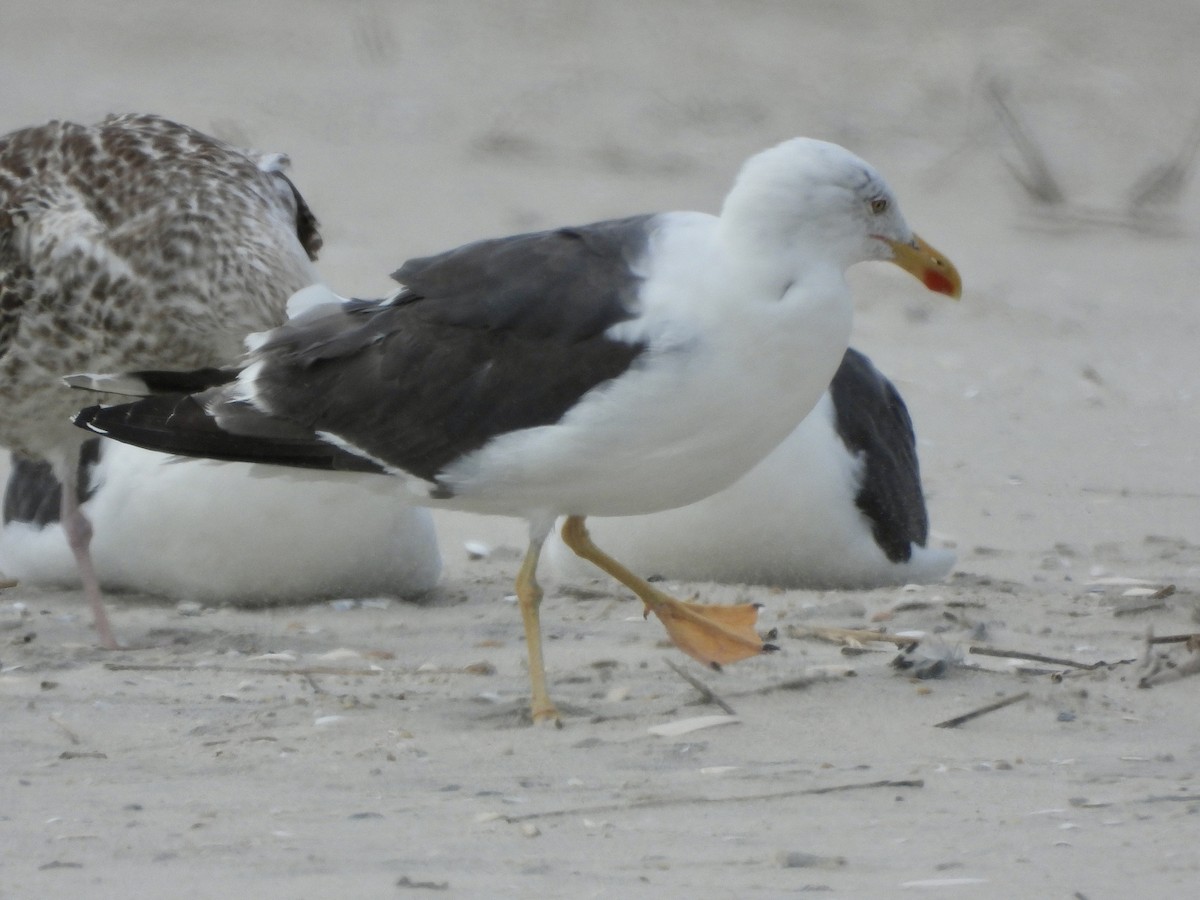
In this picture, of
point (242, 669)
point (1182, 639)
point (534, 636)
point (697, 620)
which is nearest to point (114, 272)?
point (242, 669)

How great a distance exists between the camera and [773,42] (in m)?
16.0

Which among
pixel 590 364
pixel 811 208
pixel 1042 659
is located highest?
pixel 811 208

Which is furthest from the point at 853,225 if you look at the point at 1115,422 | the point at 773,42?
the point at 773,42

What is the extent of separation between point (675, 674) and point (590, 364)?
88 cm

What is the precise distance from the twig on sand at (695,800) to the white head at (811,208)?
1083 millimetres

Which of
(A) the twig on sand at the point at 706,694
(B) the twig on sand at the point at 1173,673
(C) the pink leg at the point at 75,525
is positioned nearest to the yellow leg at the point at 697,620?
(A) the twig on sand at the point at 706,694

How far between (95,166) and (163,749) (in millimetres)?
2094

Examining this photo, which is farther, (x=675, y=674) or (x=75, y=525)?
(x=75, y=525)

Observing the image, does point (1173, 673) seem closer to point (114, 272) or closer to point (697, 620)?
point (697, 620)

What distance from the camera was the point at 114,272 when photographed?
17.6ft

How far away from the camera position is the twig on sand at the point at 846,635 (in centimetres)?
483

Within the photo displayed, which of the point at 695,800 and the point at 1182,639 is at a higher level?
the point at 1182,639

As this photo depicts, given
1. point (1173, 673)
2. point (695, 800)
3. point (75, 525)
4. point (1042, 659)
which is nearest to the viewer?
point (695, 800)

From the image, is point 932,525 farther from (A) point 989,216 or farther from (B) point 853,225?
(A) point 989,216
